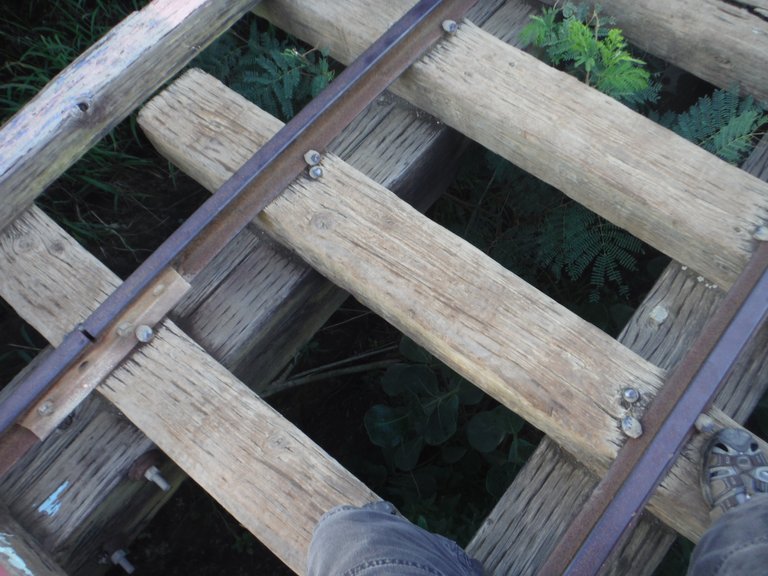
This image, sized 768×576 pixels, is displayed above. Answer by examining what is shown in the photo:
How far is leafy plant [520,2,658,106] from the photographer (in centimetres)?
213

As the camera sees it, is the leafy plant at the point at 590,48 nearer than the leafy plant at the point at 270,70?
Yes

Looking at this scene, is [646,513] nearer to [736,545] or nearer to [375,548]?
[736,545]

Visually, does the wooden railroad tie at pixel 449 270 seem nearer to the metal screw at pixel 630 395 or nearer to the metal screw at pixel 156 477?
the metal screw at pixel 630 395

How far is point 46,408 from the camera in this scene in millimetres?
1812

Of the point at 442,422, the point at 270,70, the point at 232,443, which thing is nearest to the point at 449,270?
the point at 232,443

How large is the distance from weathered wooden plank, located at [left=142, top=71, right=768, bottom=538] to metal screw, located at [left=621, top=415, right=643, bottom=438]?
22 mm

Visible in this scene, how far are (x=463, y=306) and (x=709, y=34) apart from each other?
116 centimetres

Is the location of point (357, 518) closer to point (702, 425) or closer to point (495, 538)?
point (495, 538)

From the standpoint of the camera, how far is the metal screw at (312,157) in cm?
206

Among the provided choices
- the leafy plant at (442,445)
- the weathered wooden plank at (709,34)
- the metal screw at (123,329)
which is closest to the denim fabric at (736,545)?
the leafy plant at (442,445)

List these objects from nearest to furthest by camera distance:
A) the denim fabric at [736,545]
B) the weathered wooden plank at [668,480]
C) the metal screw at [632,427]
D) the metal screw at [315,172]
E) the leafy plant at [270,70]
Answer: the denim fabric at [736,545], the metal screw at [632,427], the weathered wooden plank at [668,480], the metal screw at [315,172], the leafy plant at [270,70]

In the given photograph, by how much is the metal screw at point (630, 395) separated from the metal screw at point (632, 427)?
0.04 meters

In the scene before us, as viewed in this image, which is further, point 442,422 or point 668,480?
point 442,422

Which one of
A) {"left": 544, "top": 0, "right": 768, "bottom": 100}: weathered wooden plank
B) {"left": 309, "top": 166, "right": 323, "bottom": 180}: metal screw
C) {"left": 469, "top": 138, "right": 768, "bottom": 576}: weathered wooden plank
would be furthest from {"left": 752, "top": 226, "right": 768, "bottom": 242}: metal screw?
{"left": 309, "top": 166, "right": 323, "bottom": 180}: metal screw
